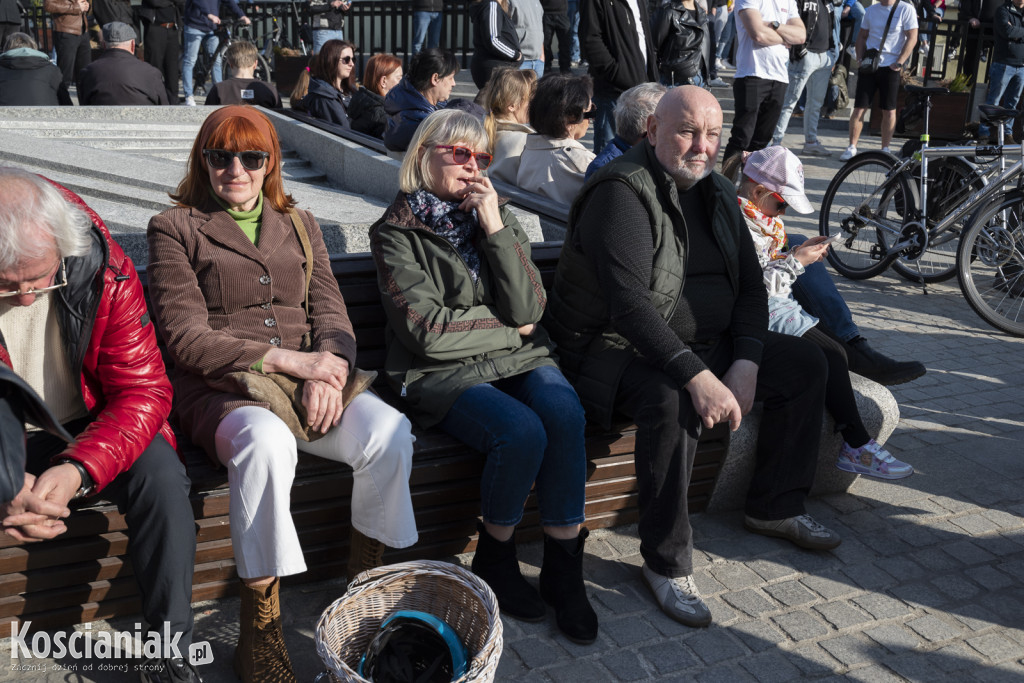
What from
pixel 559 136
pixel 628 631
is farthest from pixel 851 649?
pixel 559 136

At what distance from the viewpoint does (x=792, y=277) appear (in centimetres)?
418

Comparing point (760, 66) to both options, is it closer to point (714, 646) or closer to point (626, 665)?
point (714, 646)

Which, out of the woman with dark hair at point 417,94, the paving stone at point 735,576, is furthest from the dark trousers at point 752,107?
the paving stone at point 735,576

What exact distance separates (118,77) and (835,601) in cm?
745

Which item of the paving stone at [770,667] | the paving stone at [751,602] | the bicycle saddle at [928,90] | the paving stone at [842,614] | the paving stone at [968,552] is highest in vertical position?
the bicycle saddle at [928,90]

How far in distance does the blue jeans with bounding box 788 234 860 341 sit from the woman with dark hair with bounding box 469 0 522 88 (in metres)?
4.42

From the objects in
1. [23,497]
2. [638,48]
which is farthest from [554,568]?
[638,48]

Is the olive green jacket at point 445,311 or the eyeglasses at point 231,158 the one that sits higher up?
the eyeglasses at point 231,158

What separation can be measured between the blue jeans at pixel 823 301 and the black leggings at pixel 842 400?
551 millimetres

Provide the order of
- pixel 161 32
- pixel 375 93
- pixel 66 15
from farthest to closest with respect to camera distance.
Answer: pixel 161 32 → pixel 66 15 → pixel 375 93

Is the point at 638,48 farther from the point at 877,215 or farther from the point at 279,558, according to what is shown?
the point at 279,558

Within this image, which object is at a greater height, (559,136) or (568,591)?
(559,136)

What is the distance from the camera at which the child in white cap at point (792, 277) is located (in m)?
3.94

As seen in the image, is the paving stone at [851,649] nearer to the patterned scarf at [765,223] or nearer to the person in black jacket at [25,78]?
the patterned scarf at [765,223]
